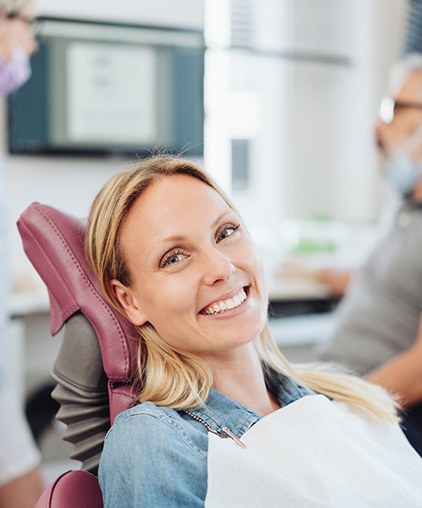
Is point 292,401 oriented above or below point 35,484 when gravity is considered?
above

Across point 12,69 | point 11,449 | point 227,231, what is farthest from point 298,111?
point 227,231

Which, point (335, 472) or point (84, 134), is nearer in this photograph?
point (335, 472)

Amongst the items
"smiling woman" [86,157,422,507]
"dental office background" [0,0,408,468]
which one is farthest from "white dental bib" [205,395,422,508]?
"dental office background" [0,0,408,468]

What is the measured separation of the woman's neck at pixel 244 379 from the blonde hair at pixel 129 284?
0.04 meters

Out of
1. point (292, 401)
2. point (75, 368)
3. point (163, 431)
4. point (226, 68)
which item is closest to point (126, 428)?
point (163, 431)

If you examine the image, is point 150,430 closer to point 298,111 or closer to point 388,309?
point 388,309

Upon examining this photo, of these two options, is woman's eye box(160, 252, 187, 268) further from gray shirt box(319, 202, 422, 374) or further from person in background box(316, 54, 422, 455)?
gray shirt box(319, 202, 422, 374)

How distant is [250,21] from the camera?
11.5 ft

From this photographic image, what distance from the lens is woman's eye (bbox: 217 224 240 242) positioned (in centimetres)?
123

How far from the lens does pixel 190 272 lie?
1165 mm

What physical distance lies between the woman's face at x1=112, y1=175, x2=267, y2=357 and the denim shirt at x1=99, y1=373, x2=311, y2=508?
0.13m

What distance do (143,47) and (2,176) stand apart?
150cm

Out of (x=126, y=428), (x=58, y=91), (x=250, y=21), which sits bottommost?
(x=126, y=428)

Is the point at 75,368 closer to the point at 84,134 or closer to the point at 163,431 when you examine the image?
the point at 163,431
